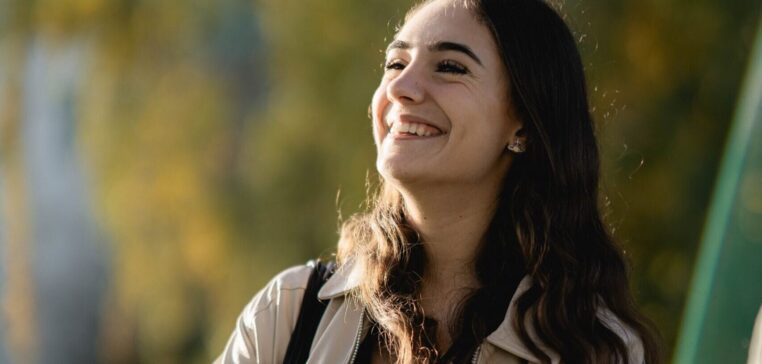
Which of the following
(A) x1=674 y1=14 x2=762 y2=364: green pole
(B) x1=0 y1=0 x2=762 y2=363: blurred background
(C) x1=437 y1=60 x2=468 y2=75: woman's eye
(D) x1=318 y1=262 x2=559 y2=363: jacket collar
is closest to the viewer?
(D) x1=318 y1=262 x2=559 y2=363: jacket collar

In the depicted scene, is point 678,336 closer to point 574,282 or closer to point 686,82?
point 686,82

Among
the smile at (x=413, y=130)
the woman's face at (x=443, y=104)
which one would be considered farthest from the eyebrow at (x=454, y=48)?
the smile at (x=413, y=130)

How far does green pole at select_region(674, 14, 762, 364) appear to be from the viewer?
3.23 metres

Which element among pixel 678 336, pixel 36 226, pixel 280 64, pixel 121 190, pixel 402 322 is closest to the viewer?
pixel 402 322

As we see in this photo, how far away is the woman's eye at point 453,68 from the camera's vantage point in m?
2.04

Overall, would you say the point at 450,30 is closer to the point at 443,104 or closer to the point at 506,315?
the point at 443,104

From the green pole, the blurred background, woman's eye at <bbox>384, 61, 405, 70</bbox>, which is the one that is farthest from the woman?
the blurred background

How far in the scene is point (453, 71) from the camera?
2043 millimetres

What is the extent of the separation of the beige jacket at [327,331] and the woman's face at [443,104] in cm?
25

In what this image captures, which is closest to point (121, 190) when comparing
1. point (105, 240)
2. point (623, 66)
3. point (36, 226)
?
point (105, 240)

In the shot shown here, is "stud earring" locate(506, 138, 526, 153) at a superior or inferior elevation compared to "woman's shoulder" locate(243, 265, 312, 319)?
superior

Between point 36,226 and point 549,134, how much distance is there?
3989 mm

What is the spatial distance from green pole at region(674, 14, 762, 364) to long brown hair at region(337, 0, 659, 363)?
48.1 inches

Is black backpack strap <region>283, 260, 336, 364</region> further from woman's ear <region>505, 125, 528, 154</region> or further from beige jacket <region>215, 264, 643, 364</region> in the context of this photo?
woman's ear <region>505, 125, 528, 154</region>
